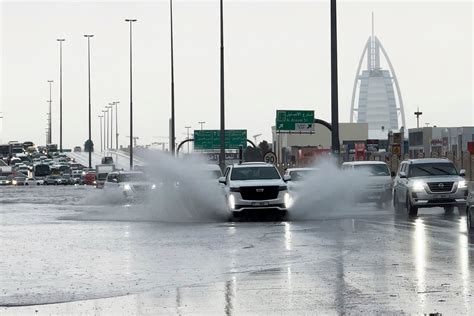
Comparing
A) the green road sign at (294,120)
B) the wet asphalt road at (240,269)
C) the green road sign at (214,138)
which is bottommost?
the wet asphalt road at (240,269)

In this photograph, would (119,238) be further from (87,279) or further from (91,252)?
(87,279)

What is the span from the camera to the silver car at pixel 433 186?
35406mm

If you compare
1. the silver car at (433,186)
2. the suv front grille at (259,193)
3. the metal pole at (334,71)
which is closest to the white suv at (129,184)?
the metal pole at (334,71)

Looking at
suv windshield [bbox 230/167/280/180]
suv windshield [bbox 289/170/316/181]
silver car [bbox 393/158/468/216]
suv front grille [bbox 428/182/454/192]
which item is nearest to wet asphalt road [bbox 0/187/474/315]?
silver car [bbox 393/158/468/216]

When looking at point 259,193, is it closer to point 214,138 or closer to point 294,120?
point 294,120

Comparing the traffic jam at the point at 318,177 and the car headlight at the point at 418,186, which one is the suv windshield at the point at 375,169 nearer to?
the traffic jam at the point at 318,177

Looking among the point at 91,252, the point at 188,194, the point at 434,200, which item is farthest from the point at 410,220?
the point at 91,252

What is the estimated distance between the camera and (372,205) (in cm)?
4684

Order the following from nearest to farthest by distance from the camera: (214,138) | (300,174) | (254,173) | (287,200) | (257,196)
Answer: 1. (257,196)
2. (287,200)
3. (254,173)
4. (300,174)
5. (214,138)

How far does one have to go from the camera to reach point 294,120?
76.8 m

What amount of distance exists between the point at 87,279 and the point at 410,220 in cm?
1740

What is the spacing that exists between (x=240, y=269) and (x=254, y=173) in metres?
18.1

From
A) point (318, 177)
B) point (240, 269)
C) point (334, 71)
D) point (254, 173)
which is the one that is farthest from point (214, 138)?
point (240, 269)

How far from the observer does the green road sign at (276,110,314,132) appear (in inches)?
2997
